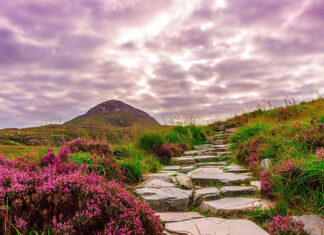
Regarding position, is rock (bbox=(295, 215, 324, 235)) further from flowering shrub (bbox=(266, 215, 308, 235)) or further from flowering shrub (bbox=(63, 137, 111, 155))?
flowering shrub (bbox=(63, 137, 111, 155))

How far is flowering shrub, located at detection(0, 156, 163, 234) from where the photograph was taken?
176 cm

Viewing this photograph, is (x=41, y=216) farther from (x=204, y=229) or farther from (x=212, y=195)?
(x=212, y=195)

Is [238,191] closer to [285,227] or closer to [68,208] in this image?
[285,227]

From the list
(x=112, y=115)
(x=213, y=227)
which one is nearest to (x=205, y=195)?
(x=213, y=227)

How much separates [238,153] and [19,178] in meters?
5.80

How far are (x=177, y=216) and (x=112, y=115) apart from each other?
140 meters

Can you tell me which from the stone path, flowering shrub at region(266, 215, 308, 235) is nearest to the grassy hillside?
the stone path

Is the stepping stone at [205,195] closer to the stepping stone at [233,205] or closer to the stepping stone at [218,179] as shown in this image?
A: the stepping stone at [233,205]

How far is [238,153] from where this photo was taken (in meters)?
6.57

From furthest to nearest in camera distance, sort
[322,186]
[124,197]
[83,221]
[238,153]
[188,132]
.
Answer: [188,132]
[238,153]
[322,186]
[124,197]
[83,221]

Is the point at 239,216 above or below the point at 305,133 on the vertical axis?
below

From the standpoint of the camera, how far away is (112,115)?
13988cm

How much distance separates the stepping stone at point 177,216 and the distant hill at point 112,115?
7920 centimetres

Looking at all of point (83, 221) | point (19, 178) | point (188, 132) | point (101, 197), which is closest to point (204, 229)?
point (101, 197)
